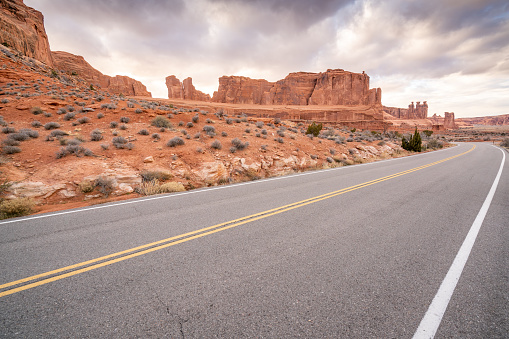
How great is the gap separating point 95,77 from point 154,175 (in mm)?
90657

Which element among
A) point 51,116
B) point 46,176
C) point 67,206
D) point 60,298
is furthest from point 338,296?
point 51,116

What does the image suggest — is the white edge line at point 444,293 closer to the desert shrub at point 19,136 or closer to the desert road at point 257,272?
the desert road at point 257,272

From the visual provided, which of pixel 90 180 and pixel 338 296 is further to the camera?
pixel 90 180

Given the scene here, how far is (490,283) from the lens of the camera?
2.59 m

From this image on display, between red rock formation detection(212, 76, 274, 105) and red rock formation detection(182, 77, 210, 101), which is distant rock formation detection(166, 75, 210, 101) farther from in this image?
red rock formation detection(212, 76, 274, 105)

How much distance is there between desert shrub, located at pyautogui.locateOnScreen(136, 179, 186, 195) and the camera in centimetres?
701

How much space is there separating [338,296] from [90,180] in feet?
27.5

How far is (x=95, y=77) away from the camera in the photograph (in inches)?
2881

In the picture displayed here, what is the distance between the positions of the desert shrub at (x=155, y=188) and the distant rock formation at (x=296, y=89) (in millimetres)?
100882

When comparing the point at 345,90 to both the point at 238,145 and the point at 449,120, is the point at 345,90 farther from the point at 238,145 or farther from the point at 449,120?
the point at 449,120

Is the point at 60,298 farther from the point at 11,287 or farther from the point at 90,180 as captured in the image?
the point at 90,180

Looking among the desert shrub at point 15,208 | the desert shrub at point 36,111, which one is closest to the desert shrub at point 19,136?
the desert shrub at point 36,111

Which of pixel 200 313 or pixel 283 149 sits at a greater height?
pixel 283 149

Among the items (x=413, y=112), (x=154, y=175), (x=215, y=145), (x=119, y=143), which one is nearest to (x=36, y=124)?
(x=119, y=143)
